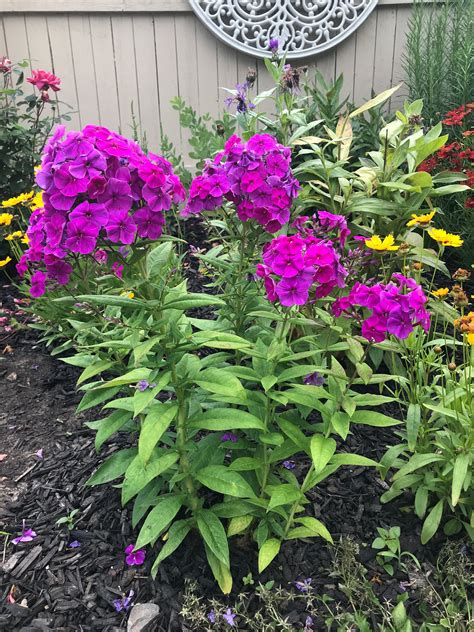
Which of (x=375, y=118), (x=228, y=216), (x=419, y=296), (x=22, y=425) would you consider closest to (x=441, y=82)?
(x=375, y=118)

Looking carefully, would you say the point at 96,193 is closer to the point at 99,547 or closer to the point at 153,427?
the point at 153,427

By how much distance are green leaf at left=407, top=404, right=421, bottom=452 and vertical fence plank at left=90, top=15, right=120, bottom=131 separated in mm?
4063

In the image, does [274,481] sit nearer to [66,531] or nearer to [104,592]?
[104,592]

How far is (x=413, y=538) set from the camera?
6.45 feet

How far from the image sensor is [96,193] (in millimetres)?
1362

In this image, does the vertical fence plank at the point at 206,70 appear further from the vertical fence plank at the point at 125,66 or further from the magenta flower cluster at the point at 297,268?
the magenta flower cluster at the point at 297,268

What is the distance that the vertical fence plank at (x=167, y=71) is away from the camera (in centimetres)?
476

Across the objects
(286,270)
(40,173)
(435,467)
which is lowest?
(435,467)

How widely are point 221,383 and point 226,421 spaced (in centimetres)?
11

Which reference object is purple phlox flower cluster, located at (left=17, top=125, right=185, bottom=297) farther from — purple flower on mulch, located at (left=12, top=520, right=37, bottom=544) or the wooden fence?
the wooden fence

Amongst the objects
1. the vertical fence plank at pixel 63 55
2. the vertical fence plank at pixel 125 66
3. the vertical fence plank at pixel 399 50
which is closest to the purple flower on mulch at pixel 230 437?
the vertical fence plank at pixel 125 66

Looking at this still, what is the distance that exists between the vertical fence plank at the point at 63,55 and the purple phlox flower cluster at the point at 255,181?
11.3 feet

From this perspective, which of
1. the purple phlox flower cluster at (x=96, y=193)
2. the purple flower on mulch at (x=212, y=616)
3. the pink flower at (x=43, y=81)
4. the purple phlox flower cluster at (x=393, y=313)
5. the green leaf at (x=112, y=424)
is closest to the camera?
the purple phlox flower cluster at (x=96, y=193)

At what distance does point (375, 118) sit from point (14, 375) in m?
2.96
